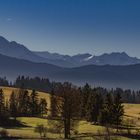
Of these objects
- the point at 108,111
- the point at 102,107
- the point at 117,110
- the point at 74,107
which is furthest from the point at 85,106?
the point at 74,107

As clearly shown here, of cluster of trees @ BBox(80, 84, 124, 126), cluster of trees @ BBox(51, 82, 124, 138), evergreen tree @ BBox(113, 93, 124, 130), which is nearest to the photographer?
cluster of trees @ BBox(51, 82, 124, 138)

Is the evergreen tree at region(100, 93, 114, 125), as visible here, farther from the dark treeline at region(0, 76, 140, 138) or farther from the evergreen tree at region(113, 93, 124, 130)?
the evergreen tree at region(113, 93, 124, 130)

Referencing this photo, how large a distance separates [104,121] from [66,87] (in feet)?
96.6

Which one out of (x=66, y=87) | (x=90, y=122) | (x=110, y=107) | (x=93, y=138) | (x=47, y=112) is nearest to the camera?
(x=93, y=138)

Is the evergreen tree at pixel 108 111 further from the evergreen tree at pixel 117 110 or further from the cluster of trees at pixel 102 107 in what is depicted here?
the evergreen tree at pixel 117 110

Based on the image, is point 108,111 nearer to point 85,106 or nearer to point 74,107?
point 85,106

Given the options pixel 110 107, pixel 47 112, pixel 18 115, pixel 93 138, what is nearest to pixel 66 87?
pixel 93 138

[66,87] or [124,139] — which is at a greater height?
[66,87]

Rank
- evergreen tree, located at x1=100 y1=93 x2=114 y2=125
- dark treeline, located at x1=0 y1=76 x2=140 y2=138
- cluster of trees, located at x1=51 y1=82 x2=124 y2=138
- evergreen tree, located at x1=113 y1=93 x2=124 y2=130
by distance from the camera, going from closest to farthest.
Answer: cluster of trees, located at x1=51 y1=82 x2=124 y2=138 < dark treeline, located at x1=0 y1=76 x2=140 y2=138 < evergreen tree, located at x1=113 y1=93 x2=124 y2=130 < evergreen tree, located at x1=100 y1=93 x2=114 y2=125

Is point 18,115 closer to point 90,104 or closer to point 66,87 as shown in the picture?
point 90,104

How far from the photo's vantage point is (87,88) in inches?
5448

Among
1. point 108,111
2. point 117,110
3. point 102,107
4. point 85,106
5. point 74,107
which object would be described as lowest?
point 108,111

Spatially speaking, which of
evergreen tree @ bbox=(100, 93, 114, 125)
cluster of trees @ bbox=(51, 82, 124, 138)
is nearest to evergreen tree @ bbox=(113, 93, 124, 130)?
cluster of trees @ bbox=(51, 82, 124, 138)

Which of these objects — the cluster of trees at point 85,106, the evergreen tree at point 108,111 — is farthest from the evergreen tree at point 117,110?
the evergreen tree at point 108,111
